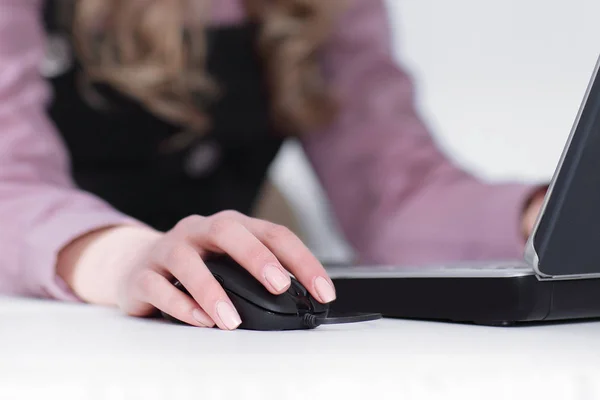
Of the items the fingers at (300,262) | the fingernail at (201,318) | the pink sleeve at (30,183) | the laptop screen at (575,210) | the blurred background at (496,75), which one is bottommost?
the blurred background at (496,75)

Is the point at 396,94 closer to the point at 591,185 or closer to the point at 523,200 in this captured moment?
the point at 523,200

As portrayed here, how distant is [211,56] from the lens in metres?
1.13

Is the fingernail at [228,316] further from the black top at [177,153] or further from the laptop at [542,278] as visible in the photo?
the black top at [177,153]

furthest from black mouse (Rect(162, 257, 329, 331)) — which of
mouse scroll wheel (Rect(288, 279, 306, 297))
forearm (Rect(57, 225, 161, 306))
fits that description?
forearm (Rect(57, 225, 161, 306))

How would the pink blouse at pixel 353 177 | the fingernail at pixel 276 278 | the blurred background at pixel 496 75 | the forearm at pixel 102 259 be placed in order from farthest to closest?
1. the blurred background at pixel 496 75
2. the pink blouse at pixel 353 177
3. the forearm at pixel 102 259
4. the fingernail at pixel 276 278

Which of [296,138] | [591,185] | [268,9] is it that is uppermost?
[591,185]

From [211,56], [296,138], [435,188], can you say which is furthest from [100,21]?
[435,188]

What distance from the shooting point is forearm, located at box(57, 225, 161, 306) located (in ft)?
1.78

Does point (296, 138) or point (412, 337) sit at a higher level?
point (412, 337)

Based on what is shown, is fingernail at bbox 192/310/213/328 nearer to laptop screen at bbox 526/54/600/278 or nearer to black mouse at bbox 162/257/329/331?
black mouse at bbox 162/257/329/331

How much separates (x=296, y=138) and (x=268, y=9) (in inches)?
9.1

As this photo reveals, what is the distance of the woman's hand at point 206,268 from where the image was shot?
1.35ft

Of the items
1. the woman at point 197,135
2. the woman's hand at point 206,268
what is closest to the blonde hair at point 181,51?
the woman at point 197,135

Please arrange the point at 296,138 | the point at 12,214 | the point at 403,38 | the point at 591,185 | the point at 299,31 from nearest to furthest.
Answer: the point at 591,185, the point at 12,214, the point at 299,31, the point at 296,138, the point at 403,38
